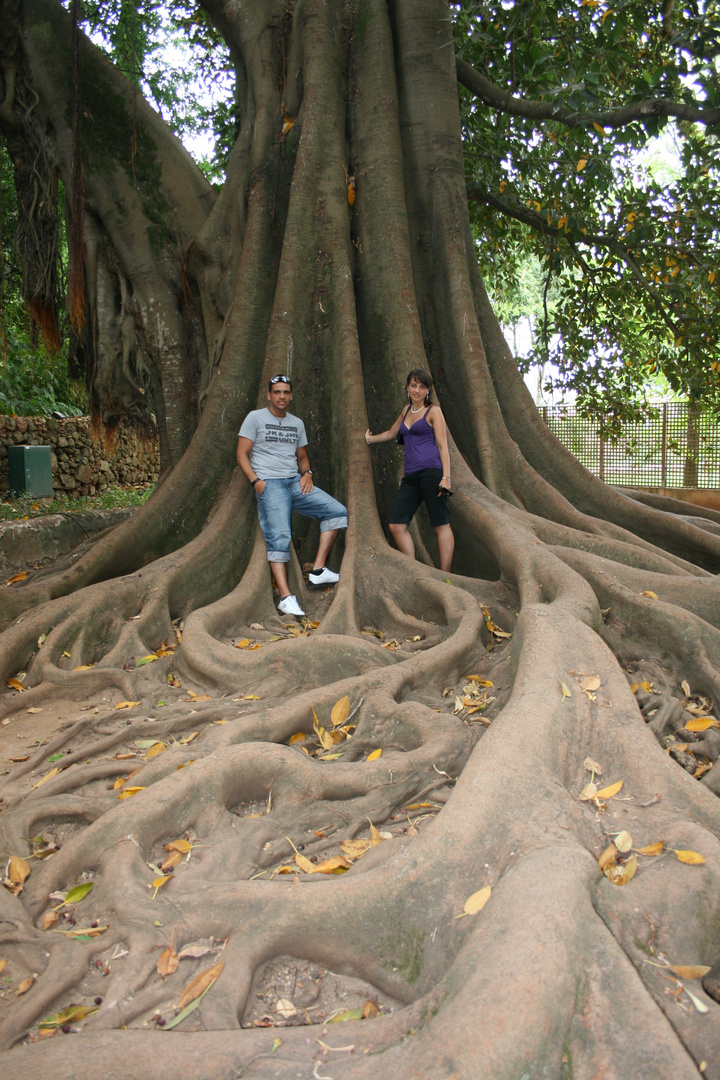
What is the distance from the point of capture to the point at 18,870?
83.9 inches

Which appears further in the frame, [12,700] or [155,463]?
[155,463]

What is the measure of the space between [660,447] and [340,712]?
12.2 metres

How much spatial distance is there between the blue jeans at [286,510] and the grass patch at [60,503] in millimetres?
3701

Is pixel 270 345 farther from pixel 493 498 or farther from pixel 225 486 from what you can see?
pixel 493 498

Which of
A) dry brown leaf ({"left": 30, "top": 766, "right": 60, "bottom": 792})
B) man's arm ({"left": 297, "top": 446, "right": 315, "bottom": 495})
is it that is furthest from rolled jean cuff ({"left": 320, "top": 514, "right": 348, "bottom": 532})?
dry brown leaf ({"left": 30, "top": 766, "right": 60, "bottom": 792})

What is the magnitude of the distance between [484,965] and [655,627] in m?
2.10

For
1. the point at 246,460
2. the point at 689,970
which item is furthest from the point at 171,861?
the point at 246,460

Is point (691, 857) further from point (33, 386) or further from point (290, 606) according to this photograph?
point (33, 386)

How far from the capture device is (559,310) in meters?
9.26

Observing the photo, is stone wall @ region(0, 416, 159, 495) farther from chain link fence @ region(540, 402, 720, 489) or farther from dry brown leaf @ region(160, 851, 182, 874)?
dry brown leaf @ region(160, 851, 182, 874)

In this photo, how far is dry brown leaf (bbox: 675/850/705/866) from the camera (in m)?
1.84

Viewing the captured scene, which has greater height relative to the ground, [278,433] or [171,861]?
[278,433]

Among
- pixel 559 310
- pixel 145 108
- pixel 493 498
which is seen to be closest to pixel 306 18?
pixel 145 108

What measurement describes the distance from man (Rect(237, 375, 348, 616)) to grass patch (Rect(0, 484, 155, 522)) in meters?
3.64
